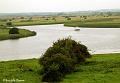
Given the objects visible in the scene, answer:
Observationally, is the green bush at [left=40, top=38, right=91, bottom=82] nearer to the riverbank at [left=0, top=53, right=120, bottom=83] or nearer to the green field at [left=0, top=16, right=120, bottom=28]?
the riverbank at [left=0, top=53, right=120, bottom=83]

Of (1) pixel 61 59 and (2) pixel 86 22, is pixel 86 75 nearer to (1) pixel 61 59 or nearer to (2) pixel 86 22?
(1) pixel 61 59

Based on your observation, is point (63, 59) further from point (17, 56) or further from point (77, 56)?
point (17, 56)

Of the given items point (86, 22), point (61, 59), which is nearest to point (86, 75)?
point (61, 59)


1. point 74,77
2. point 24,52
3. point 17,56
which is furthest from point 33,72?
point 24,52

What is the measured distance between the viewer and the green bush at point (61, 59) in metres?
24.2

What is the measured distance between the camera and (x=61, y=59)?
26.6 meters

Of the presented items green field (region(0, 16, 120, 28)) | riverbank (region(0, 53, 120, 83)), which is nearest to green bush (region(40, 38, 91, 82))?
riverbank (region(0, 53, 120, 83))

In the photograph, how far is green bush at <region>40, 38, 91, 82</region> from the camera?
79.5 feet

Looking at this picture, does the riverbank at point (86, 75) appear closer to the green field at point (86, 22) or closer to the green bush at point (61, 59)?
the green bush at point (61, 59)

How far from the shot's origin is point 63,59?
87.5ft

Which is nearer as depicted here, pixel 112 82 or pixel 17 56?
pixel 112 82

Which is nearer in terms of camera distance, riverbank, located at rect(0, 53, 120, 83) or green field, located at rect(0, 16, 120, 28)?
riverbank, located at rect(0, 53, 120, 83)

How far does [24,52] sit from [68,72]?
23510 millimetres

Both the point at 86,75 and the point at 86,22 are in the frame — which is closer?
the point at 86,75
